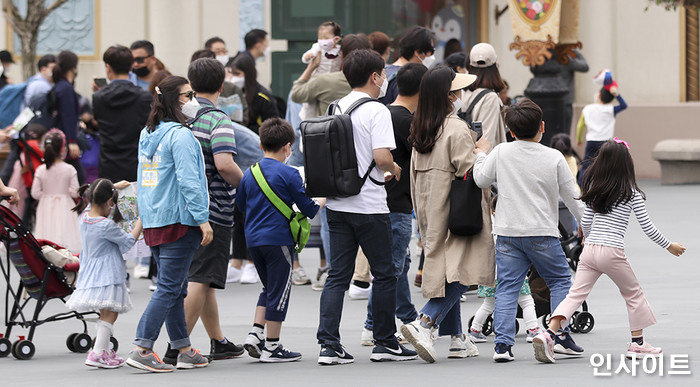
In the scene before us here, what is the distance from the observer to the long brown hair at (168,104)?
25.0 ft

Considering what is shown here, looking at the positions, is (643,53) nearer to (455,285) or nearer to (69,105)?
(69,105)

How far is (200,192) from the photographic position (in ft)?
24.2

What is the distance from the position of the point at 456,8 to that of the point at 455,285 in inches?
604

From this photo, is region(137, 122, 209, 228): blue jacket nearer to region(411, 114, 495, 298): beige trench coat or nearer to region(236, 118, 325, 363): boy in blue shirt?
region(236, 118, 325, 363): boy in blue shirt

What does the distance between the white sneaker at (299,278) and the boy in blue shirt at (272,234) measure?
12.0 ft

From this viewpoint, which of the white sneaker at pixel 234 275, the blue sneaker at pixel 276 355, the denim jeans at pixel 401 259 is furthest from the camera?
the white sneaker at pixel 234 275

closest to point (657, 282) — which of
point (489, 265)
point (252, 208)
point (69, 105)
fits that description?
point (489, 265)

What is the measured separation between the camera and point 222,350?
814 cm

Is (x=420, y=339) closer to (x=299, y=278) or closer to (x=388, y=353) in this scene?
(x=388, y=353)

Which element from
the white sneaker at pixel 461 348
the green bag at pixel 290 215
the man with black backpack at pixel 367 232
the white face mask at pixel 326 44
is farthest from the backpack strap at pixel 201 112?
the white face mask at pixel 326 44

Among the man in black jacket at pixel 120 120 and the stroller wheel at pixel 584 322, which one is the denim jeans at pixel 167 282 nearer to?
the stroller wheel at pixel 584 322

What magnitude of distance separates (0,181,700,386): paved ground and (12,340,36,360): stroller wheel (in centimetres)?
5

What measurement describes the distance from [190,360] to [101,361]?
568mm

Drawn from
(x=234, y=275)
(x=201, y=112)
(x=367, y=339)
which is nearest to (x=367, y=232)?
(x=367, y=339)
